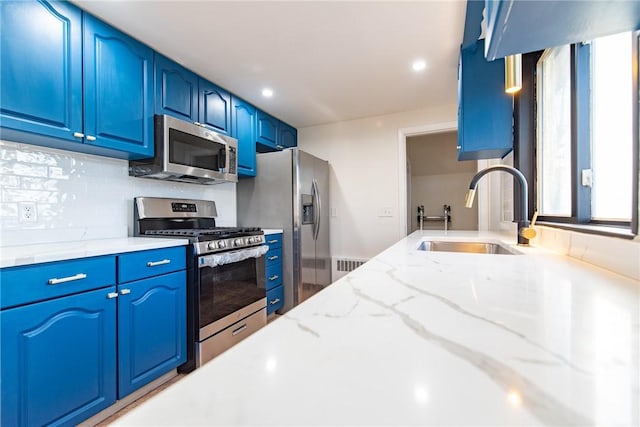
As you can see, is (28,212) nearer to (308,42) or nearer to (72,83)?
(72,83)

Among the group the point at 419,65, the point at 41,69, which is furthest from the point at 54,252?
the point at 419,65

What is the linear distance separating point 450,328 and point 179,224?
235 cm

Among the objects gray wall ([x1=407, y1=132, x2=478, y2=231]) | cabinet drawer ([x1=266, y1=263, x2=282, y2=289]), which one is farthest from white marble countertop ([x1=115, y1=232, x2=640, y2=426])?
gray wall ([x1=407, y1=132, x2=478, y2=231])

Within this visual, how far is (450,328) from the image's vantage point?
43cm

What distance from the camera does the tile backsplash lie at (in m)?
1.50

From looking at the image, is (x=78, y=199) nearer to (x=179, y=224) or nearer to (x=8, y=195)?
(x=8, y=195)

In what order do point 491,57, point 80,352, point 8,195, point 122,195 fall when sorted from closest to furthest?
point 491,57 → point 80,352 → point 8,195 → point 122,195

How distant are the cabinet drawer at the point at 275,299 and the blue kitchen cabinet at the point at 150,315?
0.92 m

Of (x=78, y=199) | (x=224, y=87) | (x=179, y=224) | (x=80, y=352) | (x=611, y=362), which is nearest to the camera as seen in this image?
(x=611, y=362)

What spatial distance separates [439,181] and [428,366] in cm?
518

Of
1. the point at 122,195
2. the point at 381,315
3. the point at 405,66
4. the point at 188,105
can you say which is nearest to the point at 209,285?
the point at 122,195

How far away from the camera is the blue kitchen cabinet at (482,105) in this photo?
6.20 feet

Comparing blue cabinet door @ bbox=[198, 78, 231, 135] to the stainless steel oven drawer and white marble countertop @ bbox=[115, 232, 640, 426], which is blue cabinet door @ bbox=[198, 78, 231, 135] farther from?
white marble countertop @ bbox=[115, 232, 640, 426]

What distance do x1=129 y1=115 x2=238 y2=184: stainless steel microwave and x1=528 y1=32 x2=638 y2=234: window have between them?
7.34ft
